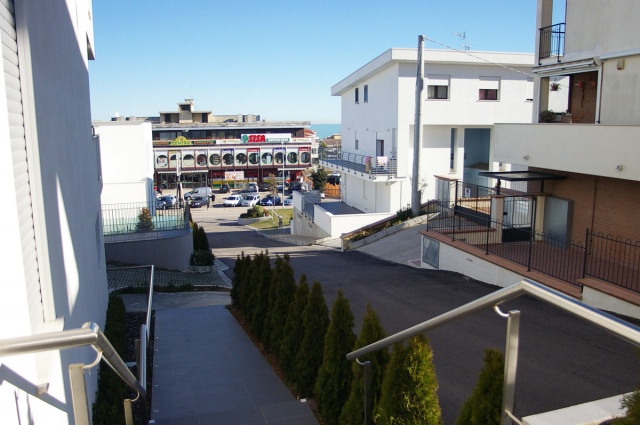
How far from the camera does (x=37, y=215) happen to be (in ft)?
13.1

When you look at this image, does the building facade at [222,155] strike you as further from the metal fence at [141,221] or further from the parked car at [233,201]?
the metal fence at [141,221]

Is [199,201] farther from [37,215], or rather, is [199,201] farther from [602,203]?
[37,215]

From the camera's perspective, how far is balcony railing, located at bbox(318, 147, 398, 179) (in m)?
31.5

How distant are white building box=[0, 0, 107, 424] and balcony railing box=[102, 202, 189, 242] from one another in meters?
13.5

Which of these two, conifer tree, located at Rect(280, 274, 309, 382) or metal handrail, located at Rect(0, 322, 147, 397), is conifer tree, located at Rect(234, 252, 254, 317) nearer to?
conifer tree, located at Rect(280, 274, 309, 382)

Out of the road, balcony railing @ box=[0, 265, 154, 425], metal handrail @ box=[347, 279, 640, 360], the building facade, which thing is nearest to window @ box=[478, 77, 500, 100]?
the road

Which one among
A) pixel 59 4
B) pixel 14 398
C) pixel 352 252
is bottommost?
pixel 352 252

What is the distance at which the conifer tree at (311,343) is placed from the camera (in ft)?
23.2

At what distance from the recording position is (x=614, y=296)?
35.0 ft

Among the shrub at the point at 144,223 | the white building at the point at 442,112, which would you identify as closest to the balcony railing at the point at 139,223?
the shrub at the point at 144,223

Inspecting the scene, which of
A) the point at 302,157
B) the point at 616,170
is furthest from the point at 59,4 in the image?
the point at 302,157

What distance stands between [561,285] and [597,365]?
4238 millimetres

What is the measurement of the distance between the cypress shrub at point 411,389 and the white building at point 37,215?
245cm

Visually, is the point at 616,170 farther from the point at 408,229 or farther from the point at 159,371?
the point at 408,229
